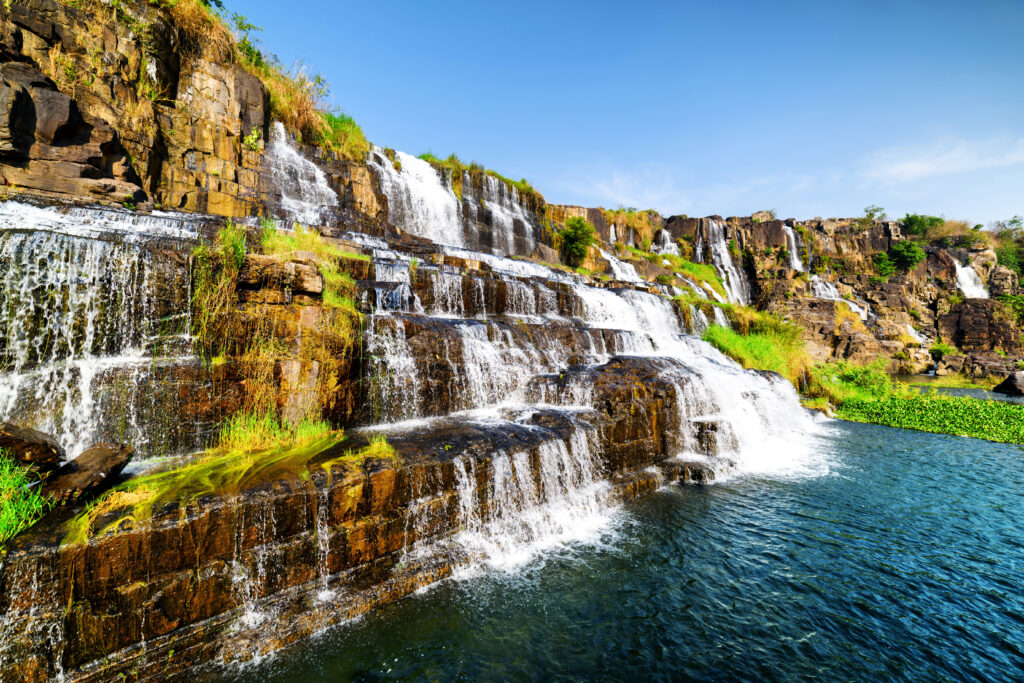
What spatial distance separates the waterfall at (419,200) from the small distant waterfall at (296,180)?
8.33ft

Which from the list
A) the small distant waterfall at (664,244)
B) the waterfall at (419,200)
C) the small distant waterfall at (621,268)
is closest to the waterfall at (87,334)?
the waterfall at (419,200)

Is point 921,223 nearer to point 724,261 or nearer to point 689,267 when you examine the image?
point 724,261

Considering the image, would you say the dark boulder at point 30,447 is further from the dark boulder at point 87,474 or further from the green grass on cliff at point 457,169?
the green grass on cliff at point 457,169

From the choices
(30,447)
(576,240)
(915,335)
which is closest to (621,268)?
(576,240)

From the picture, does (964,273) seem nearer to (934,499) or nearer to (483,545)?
(934,499)

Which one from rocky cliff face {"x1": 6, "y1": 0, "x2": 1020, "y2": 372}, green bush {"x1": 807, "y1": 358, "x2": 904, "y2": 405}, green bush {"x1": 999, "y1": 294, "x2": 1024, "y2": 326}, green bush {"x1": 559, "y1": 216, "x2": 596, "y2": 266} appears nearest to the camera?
rocky cliff face {"x1": 6, "y1": 0, "x2": 1020, "y2": 372}

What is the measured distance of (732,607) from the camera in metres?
3.71

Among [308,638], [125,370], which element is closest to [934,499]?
[308,638]

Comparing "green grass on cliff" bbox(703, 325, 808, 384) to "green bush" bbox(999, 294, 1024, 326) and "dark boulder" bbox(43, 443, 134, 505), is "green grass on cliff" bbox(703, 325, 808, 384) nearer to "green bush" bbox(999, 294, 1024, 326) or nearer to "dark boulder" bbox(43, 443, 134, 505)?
"dark boulder" bbox(43, 443, 134, 505)

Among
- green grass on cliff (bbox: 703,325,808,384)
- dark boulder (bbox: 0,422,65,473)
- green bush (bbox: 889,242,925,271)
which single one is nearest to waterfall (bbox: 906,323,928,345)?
green bush (bbox: 889,242,925,271)

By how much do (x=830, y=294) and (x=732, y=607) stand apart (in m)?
34.5

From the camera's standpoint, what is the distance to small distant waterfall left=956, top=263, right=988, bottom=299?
30484 millimetres

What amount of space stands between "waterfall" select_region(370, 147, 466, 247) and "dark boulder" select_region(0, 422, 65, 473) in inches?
544

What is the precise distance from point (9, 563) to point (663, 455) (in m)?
7.85
